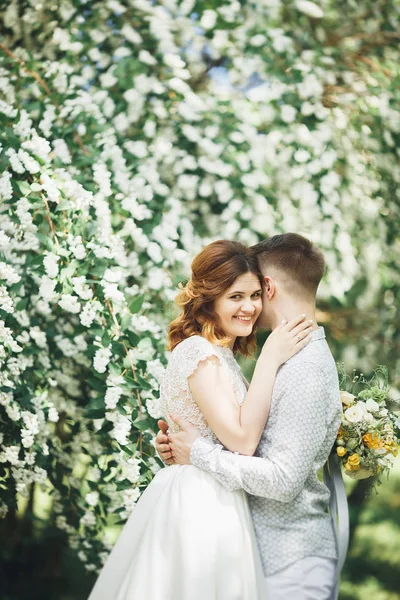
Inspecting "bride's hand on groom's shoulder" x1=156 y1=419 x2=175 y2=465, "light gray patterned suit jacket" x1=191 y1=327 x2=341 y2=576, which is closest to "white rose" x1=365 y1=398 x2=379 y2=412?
"light gray patterned suit jacket" x1=191 y1=327 x2=341 y2=576

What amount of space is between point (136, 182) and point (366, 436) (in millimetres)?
1748

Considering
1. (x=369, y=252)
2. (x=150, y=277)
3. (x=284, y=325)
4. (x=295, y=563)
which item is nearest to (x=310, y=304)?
(x=284, y=325)

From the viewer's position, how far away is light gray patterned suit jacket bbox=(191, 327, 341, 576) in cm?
192

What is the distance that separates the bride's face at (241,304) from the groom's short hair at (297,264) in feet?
0.21

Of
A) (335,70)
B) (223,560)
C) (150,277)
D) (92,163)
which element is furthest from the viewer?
(335,70)

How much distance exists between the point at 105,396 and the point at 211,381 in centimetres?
77

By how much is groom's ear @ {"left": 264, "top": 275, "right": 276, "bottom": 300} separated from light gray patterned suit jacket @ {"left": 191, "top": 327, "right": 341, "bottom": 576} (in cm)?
22

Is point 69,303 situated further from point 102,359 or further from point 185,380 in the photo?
point 185,380

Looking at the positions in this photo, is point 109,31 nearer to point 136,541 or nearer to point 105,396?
point 105,396

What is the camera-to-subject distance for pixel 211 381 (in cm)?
211

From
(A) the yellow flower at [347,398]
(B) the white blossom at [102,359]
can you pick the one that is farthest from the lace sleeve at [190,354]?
(B) the white blossom at [102,359]

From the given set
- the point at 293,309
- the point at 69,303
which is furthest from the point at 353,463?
the point at 69,303

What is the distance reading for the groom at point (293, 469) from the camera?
6.32 feet

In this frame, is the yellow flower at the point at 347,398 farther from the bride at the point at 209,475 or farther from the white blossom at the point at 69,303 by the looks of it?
the white blossom at the point at 69,303
